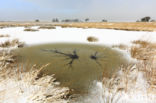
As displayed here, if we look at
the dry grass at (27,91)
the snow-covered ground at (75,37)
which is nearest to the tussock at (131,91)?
the dry grass at (27,91)

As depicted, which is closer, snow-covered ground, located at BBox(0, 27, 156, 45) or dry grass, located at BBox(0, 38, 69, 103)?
dry grass, located at BBox(0, 38, 69, 103)

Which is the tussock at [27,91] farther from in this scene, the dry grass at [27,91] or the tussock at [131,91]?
the tussock at [131,91]

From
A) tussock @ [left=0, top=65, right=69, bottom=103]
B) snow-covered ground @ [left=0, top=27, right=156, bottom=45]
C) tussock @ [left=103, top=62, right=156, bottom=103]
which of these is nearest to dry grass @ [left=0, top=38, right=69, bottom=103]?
tussock @ [left=0, top=65, right=69, bottom=103]

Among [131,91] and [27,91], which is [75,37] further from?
[27,91]

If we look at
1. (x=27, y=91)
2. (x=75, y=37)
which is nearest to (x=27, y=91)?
(x=27, y=91)

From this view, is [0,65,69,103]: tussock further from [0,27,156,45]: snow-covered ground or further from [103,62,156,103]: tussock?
[0,27,156,45]: snow-covered ground

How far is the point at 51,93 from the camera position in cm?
165

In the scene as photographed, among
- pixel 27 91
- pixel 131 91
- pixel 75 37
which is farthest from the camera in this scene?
pixel 75 37

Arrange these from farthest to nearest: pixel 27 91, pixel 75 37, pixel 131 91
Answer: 1. pixel 75 37
2. pixel 131 91
3. pixel 27 91

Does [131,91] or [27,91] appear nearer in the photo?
[27,91]

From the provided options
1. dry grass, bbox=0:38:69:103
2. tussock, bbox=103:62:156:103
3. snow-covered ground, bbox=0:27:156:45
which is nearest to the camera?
dry grass, bbox=0:38:69:103

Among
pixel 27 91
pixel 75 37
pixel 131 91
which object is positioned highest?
pixel 75 37

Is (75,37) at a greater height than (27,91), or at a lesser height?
greater

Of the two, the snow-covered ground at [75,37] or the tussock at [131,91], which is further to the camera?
the snow-covered ground at [75,37]
